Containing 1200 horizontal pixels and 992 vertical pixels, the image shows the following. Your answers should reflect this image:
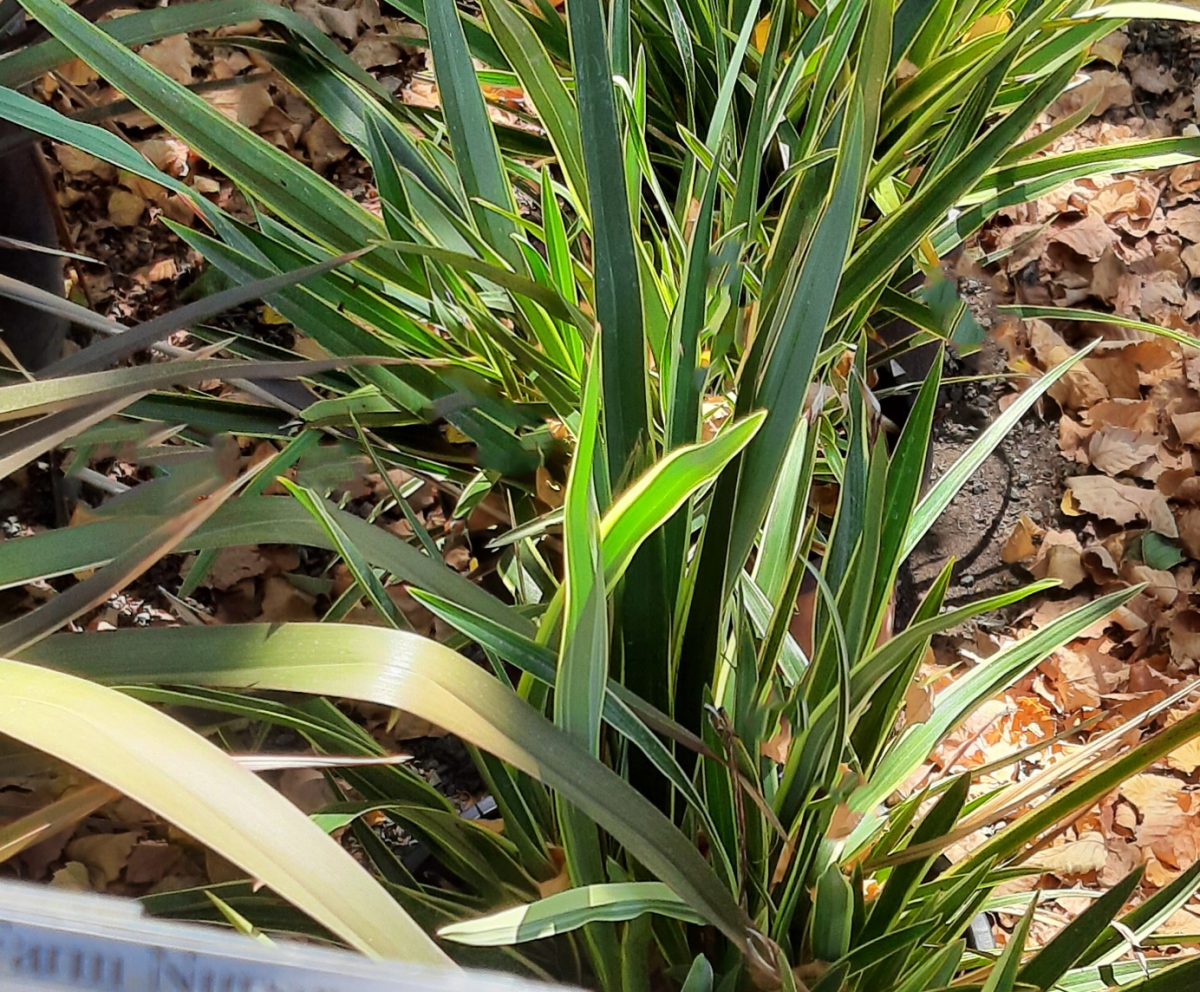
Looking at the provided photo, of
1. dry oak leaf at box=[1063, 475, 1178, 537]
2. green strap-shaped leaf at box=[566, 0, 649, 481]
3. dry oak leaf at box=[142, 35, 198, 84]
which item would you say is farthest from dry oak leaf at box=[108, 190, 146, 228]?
dry oak leaf at box=[1063, 475, 1178, 537]

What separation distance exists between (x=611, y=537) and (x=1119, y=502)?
3.28ft

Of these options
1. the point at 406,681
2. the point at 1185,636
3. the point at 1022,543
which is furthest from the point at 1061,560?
the point at 406,681

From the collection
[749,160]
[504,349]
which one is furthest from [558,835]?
[749,160]

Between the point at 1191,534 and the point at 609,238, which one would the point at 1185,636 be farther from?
the point at 609,238

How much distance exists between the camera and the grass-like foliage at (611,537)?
37cm

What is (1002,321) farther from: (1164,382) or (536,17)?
(536,17)

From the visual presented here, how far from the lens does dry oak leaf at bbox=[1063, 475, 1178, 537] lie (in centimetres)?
115

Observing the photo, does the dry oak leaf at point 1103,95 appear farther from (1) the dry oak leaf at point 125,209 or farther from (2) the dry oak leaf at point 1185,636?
(1) the dry oak leaf at point 125,209

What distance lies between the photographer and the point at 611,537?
0.41 meters

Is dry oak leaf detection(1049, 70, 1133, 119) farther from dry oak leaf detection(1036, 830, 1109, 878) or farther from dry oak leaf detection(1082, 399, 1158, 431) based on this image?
dry oak leaf detection(1036, 830, 1109, 878)

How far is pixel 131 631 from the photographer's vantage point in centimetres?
39

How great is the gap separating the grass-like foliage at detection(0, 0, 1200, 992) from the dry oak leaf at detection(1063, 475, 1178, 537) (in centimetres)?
40

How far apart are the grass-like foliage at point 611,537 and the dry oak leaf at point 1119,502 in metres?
0.40

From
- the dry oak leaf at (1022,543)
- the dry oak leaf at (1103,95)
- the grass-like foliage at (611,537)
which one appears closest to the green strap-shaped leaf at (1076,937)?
the grass-like foliage at (611,537)
